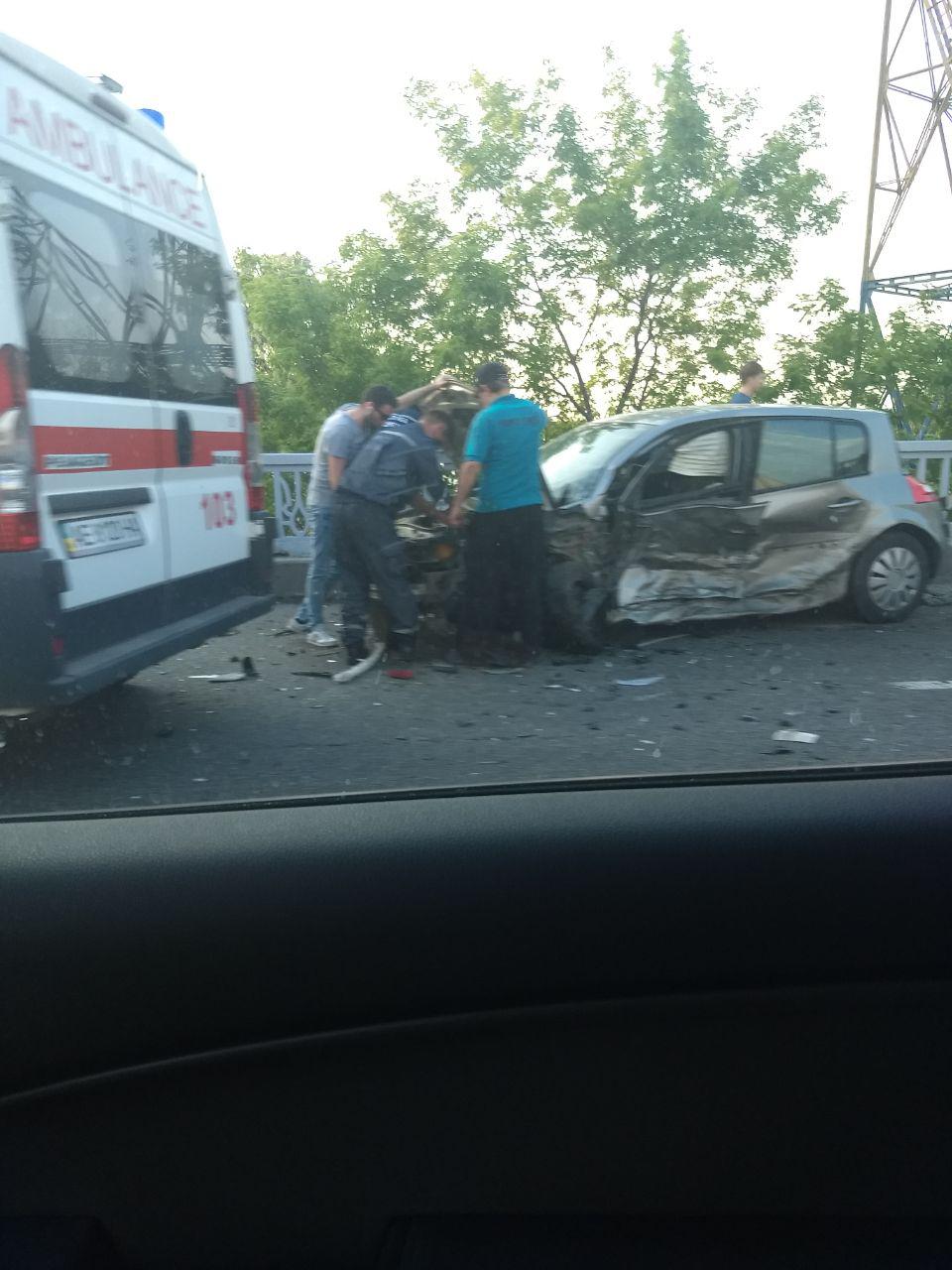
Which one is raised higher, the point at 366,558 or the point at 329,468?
the point at 329,468

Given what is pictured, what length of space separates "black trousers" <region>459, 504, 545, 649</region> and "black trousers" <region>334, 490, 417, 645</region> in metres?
0.10

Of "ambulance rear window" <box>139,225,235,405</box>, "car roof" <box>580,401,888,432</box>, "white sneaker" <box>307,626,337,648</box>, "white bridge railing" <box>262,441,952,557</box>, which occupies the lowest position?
"white sneaker" <box>307,626,337,648</box>

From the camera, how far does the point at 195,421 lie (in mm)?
2320

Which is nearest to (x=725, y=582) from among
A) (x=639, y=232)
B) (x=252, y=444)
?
(x=639, y=232)

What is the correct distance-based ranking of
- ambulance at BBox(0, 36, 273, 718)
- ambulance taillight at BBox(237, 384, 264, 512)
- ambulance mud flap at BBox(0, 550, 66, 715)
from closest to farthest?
ambulance mud flap at BBox(0, 550, 66, 715) < ambulance at BBox(0, 36, 273, 718) < ambulance taillight at BBox(237, 384, 264, 512)

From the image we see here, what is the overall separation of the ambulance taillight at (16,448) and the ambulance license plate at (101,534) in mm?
68

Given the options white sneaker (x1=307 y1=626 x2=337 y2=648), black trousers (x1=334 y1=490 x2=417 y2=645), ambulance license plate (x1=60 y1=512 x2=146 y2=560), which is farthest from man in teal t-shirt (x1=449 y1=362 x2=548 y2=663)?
ambulance license plate (x1=60 y1=512 x2=146 y2=560)

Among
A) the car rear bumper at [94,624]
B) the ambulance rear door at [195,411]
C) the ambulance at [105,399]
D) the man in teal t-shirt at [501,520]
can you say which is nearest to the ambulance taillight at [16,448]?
the ambulance at [105,399]

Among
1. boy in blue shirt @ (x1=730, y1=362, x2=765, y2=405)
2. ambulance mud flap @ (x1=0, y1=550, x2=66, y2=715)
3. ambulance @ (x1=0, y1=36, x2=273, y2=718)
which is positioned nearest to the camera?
ambulance mud flap @ (x1=0, y1=550, x2=66, y2=715)

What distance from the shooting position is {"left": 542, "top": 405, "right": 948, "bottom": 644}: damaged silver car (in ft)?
5.96

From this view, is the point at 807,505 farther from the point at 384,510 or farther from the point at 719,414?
the point at 384,510

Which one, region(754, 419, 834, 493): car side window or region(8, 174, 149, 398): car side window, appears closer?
region(8, 174, 149, 398): car side window

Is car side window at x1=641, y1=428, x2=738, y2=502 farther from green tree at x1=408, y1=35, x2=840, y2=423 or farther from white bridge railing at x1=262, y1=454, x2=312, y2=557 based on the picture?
white bridge railing at x1=262, y1=454, x2=312, y2=557

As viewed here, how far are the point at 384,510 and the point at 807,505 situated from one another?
72 centimetres
